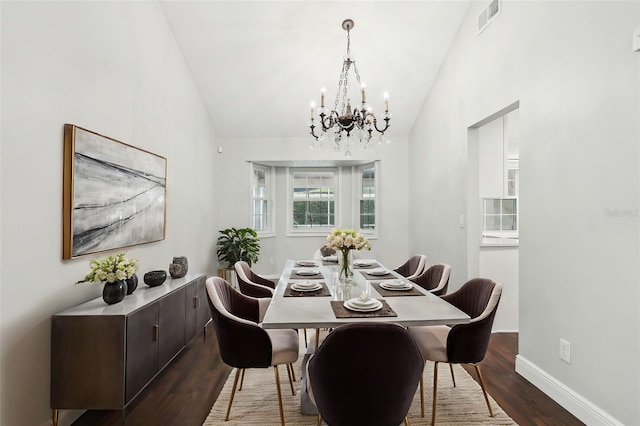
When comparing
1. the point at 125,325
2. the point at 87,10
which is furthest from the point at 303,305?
the point at 87,10

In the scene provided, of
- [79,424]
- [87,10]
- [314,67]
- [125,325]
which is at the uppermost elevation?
[314,67]

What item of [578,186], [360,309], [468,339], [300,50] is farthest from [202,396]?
[300,50]

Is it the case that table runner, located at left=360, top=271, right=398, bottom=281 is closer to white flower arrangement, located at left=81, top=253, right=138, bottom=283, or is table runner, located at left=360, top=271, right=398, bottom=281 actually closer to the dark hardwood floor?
the dark hardwood floor

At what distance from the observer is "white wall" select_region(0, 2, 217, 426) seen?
1.82 metres

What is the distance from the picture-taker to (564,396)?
2.31 metres

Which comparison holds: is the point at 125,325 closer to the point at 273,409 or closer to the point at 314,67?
the point at 273,409

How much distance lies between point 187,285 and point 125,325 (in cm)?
104

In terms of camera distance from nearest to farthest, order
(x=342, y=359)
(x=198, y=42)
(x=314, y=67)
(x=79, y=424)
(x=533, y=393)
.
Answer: (x=342, y=359)
(x=79, y=424)
(x=533, y=393)
(x=198, y=42)
(x=314, y=67)

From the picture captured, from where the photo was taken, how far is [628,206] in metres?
1.89

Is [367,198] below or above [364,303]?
above

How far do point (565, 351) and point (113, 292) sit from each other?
3.00 meters

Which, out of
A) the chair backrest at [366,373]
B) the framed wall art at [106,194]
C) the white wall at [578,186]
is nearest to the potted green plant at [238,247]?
the framed wall art at [106,194]

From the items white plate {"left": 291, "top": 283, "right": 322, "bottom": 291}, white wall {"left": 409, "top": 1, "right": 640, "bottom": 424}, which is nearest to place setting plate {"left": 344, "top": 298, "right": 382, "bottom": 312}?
white plate {"left": 291, "top": 283, "right": 322, "bottom": 291}

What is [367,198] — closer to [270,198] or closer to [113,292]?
[270,198]
